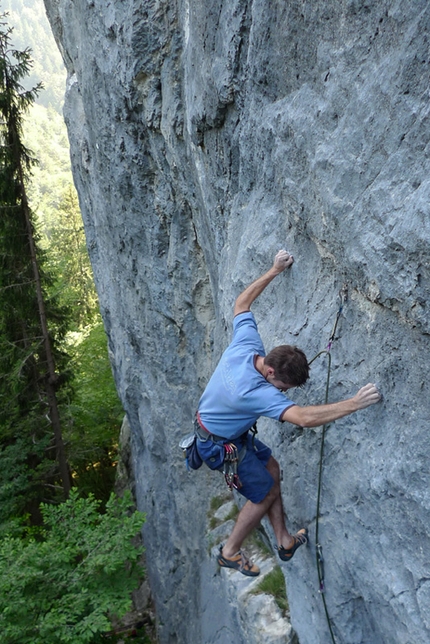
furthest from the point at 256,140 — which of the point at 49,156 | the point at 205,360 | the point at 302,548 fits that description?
the point at 49,156

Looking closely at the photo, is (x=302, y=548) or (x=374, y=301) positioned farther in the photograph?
(x=302, y=548)

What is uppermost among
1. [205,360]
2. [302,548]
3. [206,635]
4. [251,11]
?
[251,11]

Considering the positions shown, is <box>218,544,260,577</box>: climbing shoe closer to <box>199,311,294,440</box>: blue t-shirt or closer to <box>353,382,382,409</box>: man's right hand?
<box>199,311,294,440</box>: blue t-shirt

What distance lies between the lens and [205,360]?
25.7 feet

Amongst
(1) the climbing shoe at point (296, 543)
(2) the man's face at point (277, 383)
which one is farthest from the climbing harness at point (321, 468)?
(2) the man's face at point (277, 383)

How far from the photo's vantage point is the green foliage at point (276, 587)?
538 centimetres

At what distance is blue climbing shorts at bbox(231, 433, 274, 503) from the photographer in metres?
4.40

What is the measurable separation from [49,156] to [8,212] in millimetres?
113691

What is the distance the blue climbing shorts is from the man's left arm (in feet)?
3.43

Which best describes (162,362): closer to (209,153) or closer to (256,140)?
(209,153)

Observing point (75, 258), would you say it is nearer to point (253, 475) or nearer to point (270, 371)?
point (253, 475)

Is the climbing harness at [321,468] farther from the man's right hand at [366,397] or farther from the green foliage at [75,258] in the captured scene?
the green foliage at [75,258]

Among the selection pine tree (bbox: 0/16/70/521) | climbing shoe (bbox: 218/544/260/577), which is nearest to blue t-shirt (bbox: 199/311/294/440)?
climbing shoe (bbox: 218/544/260/577)

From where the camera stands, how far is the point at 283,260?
4.27 m
